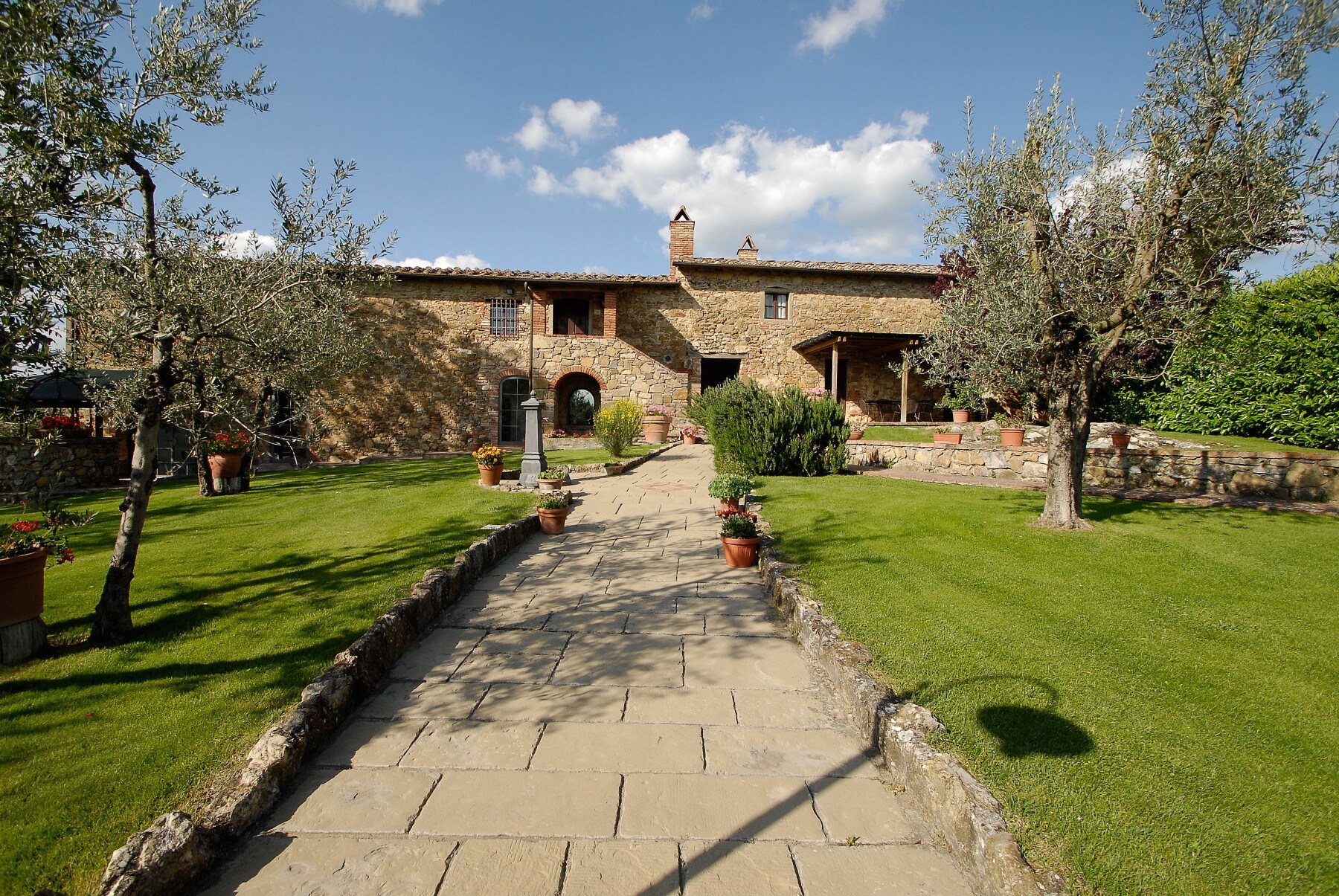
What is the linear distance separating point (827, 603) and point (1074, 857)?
224cm

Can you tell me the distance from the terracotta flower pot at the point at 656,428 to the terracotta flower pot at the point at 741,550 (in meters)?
10.9

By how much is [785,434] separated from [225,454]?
8731 mm

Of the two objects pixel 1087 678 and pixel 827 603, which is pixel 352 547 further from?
pixel 1087 678

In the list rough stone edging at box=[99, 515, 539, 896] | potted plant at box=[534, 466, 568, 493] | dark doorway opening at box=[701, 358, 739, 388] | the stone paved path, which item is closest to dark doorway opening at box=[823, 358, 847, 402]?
dark doorway opening at box=[701, 358, 739, 388]

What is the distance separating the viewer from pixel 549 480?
29.2 ft

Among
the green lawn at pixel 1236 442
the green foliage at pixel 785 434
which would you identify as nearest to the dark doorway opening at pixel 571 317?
the green foliage at pixel 785 434

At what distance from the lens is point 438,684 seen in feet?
10.9

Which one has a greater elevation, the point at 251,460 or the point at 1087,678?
the point at 251,460

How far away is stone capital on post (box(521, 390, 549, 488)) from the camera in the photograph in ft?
30.1

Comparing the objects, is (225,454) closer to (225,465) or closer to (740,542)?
(225,465)

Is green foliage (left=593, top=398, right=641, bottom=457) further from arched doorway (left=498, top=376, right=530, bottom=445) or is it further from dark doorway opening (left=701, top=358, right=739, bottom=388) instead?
dark doorway opening (left=701, top=358, right=739, bottom=388)

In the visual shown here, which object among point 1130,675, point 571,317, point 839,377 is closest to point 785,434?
point 1130,675

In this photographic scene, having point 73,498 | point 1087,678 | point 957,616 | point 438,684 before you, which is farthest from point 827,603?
point 73,498

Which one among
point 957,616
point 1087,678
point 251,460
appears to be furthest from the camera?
point 251,460
